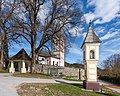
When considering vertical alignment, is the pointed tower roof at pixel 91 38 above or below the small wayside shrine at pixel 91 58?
above

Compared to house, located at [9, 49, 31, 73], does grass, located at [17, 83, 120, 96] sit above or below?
below

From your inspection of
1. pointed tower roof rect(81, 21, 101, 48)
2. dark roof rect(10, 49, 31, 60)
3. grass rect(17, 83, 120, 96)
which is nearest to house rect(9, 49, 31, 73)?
dark roof rect(10, 49, 31, 60)

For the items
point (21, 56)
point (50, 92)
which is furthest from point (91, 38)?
point (21, 56)

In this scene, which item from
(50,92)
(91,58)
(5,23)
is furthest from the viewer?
(5,23)

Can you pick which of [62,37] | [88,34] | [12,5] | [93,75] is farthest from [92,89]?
[12,5]

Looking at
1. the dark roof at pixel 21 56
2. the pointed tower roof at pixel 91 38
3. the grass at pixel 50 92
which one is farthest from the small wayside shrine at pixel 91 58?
the dark roof at pixel 21 56

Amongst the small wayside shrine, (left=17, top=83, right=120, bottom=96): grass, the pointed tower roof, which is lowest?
(left=17, top=83, right=120, bottom=96): grass

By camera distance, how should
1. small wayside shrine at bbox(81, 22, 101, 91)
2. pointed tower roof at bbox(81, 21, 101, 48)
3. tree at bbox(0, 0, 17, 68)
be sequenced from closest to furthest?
small wayside shrine at bbox(81, 22, 101, 91), pointed tower roof at bbox(81, 21, 101, 48), tree at bbox(0, 0, 17, 68)

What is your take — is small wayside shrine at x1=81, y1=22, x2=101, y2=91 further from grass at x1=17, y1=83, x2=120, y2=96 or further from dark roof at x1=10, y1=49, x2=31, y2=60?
dark roof at x1=10, y1=49, x2=31, y2=60

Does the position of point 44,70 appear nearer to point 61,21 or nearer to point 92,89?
point 61,21

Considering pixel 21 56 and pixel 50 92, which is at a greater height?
pixel 21 56

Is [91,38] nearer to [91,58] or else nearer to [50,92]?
[91,58]

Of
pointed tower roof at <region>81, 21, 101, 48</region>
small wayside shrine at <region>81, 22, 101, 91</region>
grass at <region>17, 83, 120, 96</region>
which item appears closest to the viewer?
grass at <region>17, 83, 120, 96</region>

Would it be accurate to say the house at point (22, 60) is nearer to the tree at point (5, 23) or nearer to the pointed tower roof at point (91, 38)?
the tree at point (5, 23)
